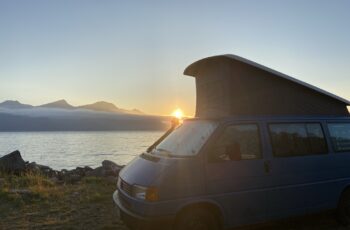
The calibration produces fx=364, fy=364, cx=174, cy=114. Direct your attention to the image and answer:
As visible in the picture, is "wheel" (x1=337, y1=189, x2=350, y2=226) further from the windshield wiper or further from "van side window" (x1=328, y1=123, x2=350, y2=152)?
the windshield wiper

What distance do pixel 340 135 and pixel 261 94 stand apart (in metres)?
1.81

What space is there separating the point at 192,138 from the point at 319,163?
101 inches

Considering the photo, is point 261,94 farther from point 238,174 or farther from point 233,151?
point 238,174

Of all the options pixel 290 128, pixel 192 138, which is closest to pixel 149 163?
→ pixel 192 138

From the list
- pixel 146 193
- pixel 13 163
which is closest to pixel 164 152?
pixel 146 193

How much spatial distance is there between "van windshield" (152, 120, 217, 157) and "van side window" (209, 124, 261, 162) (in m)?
0.24

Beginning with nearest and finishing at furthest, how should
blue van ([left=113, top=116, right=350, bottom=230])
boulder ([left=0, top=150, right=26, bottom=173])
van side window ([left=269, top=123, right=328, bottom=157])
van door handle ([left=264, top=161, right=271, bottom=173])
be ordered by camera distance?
blue van ([left=113, top=116, right=350, bottom=230]) → van door handle ([left=264, top=161, right=271, bottom=173]) → van side window ([left=269, top=123, right=328, bottom=157]) → boulder ([left=0, top=150, right=26, bottom=173])

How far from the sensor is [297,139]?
6820mm

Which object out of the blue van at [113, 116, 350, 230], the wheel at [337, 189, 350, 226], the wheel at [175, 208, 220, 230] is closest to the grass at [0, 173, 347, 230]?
the wheel at [337, 189, 350, 226]

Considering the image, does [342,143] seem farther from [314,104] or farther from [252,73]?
[252,73]

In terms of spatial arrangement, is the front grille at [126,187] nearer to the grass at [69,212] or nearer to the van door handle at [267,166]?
the grass at [69,212]

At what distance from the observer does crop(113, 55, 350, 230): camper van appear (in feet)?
18.1

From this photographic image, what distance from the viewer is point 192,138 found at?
621 cm

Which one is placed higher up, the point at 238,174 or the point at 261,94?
the point at 261,94
